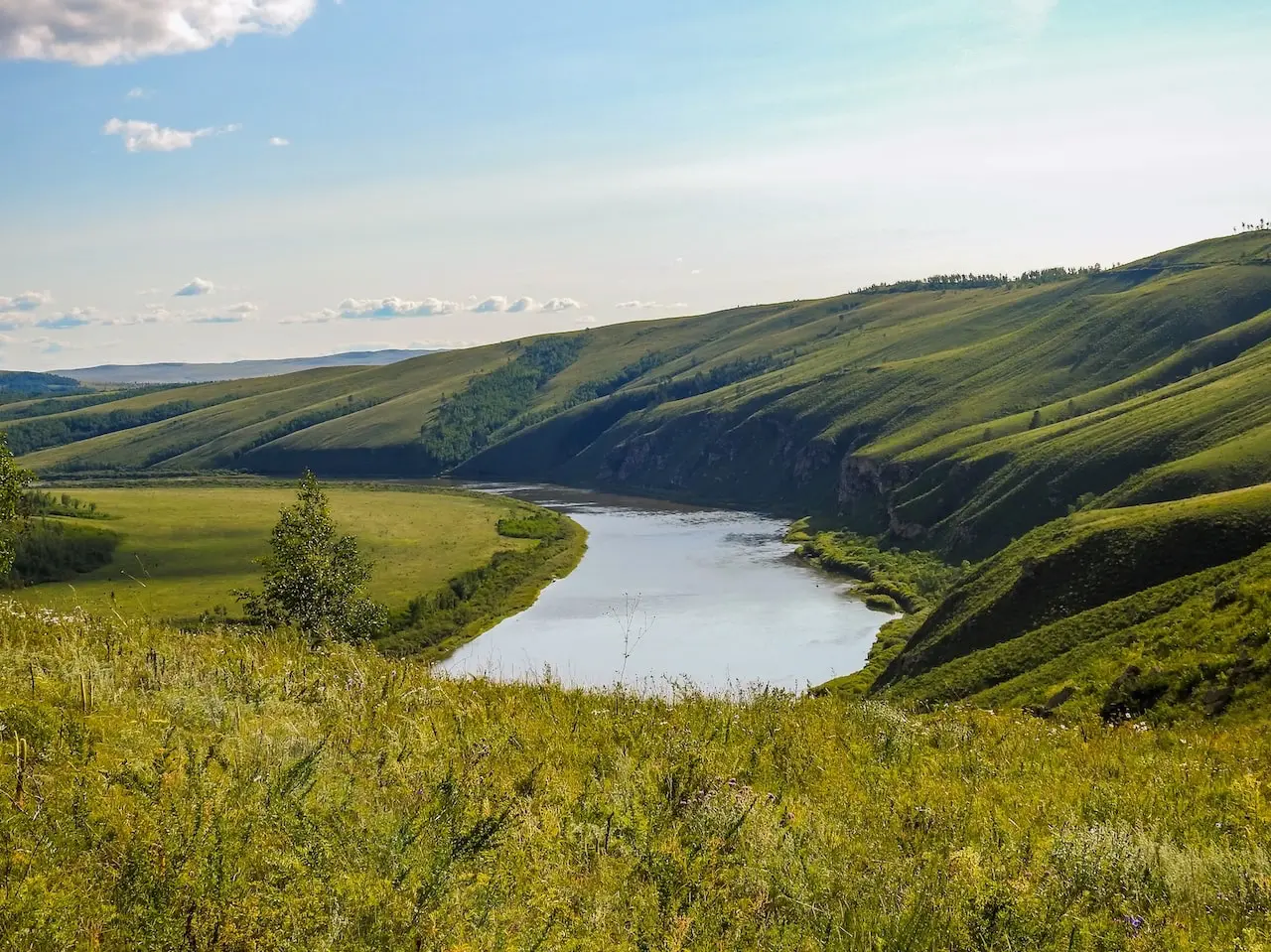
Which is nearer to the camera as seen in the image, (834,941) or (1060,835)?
(834,941)

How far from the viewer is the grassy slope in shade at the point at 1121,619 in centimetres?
2119

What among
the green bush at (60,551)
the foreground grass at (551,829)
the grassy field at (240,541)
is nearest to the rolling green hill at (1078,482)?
the foreground grass at (551,829)

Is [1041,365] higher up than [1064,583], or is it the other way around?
[1041,365]

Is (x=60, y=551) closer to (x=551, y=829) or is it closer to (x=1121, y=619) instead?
(x=1121, y=619)

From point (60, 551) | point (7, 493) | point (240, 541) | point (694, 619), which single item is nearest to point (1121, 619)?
point (7, 493)

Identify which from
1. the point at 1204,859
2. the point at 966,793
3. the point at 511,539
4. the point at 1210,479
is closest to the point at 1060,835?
the point at 1204,859

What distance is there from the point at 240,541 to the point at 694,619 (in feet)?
253

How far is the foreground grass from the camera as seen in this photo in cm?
485

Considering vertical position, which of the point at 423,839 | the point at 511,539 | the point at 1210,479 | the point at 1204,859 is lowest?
the point at 511,539

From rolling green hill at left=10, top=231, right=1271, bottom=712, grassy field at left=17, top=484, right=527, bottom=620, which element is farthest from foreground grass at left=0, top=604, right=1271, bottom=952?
grassy field at left=17, top=484, right=527, bottom=620

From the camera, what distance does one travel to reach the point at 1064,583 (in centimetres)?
4628

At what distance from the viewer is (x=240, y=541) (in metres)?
130

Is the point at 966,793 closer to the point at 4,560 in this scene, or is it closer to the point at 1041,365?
the point at 4,560

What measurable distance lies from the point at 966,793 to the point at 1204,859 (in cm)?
227
